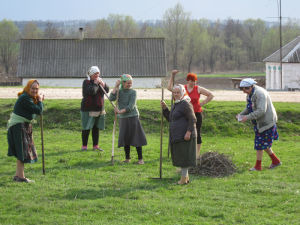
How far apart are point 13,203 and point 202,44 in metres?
92.5

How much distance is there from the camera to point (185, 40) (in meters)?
94.1

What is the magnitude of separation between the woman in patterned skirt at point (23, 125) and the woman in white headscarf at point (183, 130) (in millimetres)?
2420

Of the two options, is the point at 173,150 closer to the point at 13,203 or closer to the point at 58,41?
the point at 13,203

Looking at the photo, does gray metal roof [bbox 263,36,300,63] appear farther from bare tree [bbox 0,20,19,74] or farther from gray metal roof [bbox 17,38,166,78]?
bare tree [bbox 0,20,19,74]

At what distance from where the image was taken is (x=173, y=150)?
27.1ft

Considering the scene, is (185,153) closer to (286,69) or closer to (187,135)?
(187,135)

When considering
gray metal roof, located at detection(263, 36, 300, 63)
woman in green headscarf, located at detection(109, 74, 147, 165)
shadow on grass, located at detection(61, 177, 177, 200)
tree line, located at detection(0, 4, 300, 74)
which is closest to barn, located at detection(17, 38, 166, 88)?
gray metal roof, located at detection(263, 36, 300, 63)

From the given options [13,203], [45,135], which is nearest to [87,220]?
[13,203]

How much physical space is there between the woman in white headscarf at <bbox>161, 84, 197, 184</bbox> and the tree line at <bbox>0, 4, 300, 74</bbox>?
229 ft

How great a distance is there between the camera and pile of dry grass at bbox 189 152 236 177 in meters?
9.02

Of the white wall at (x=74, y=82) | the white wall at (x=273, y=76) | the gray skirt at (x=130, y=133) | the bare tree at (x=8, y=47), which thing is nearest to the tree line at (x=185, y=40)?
the bare tree at (x=8, y=47)

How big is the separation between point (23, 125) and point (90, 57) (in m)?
43.5

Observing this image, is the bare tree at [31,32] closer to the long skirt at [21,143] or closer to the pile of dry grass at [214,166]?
the long skirt at [21,143]

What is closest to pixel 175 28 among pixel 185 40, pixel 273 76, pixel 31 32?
pixel 185 40
